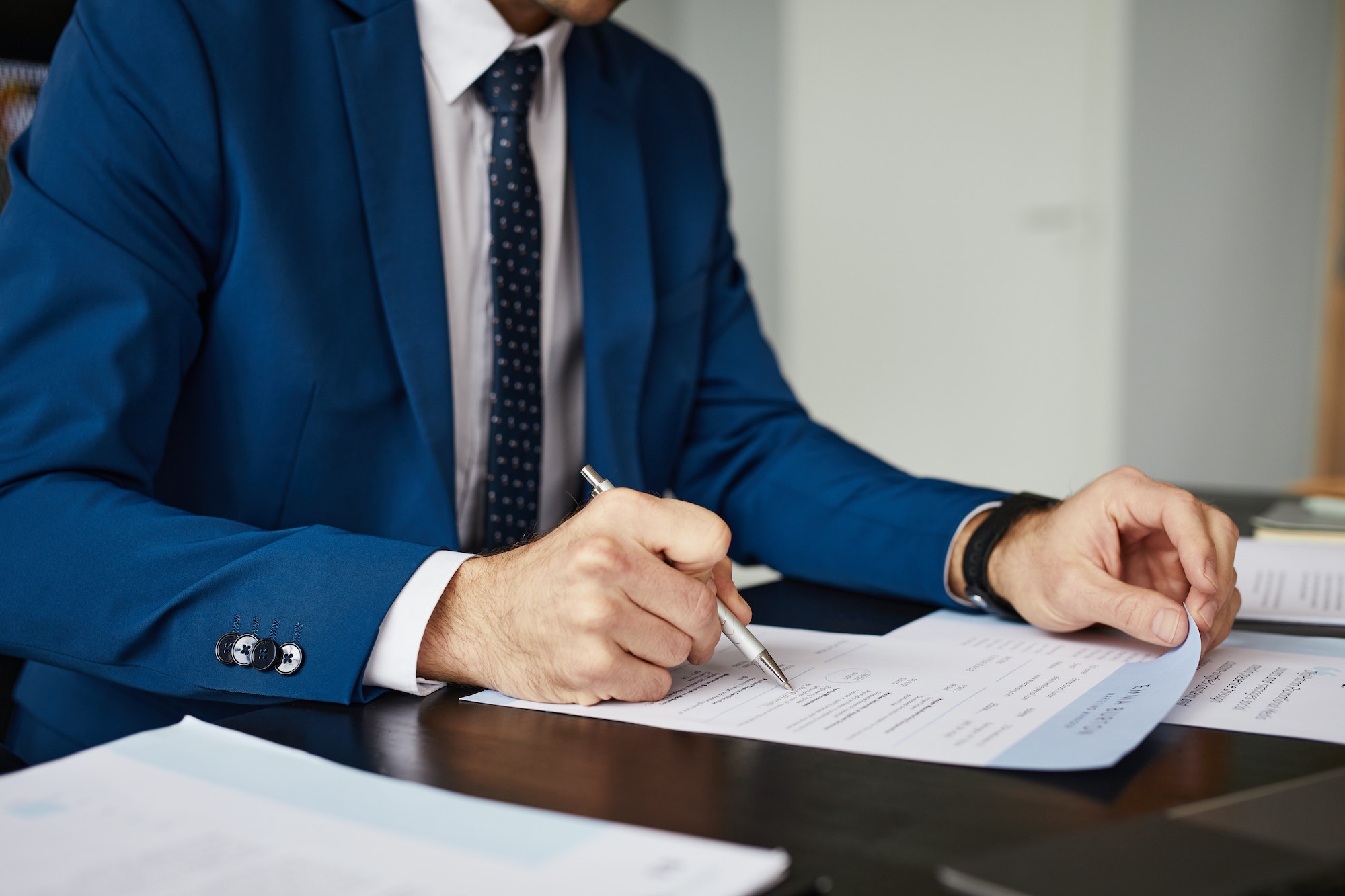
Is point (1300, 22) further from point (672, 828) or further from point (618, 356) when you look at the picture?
point (672, 828)

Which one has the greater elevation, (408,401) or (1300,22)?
(1300,22)

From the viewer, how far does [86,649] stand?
0.67 meters

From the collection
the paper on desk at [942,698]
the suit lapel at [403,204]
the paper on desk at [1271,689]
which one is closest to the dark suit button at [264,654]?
the paper on desk at [942,698]

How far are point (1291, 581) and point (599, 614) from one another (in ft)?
2.09

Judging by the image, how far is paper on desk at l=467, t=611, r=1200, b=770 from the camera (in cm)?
51

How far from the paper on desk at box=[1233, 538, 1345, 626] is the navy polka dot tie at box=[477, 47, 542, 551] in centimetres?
63

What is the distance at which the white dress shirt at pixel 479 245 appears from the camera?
1060 millimetres

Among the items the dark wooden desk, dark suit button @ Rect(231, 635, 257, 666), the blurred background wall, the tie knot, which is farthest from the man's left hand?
the blurred background wall

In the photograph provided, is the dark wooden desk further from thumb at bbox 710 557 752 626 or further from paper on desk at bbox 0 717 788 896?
thumb at bbox 710 557 752 626

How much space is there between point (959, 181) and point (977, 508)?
2491 millimetres

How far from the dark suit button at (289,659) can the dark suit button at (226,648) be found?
3cm

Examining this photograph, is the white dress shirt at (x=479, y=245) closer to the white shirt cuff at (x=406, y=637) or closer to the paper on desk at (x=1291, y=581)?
the white shirt cuff at (x=406, y=637)

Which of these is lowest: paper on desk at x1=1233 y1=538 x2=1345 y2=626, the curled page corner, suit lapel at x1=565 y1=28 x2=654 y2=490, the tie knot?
paper on desk at x1=1233 y1=538 x2=1345 y2=626

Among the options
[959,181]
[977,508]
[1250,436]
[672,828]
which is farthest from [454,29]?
[1250,436]
